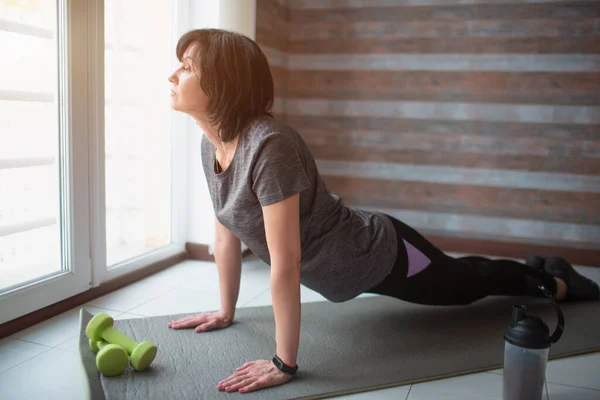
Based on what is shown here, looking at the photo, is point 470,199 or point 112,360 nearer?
point 112,360

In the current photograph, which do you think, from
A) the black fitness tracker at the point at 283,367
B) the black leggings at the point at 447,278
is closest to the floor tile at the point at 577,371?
the black leggings at the point at 447,278

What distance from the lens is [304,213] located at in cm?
163

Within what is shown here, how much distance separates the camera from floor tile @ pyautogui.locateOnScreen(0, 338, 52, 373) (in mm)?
1654

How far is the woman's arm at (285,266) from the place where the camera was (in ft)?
4.76

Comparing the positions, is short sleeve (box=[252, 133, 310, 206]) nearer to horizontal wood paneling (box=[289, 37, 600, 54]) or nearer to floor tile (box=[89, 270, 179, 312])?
floor tile (box=[89, 270, 179, 312])

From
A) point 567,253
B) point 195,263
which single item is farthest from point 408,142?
point 195,263

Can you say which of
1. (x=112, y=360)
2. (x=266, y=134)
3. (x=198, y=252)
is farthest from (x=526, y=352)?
(x=198, y=252)

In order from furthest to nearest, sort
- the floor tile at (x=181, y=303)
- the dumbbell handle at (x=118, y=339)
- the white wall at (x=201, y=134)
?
the white wall at (x=201, y=134) → the floor tile at (x=181, y=303) → the dumbbell handle at (x=118, y=339)

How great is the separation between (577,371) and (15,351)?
1.65m

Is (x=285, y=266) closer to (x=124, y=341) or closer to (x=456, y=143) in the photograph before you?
(x=124, y=341)

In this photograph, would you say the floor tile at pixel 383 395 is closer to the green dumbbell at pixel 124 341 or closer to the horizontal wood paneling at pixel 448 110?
the green dumbbell at pixel 124 341

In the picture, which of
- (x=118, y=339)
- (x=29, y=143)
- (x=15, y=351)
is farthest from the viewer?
(x=29, y=143)

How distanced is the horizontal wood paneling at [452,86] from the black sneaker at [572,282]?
3.47 feet

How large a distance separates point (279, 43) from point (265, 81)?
1825 mm
